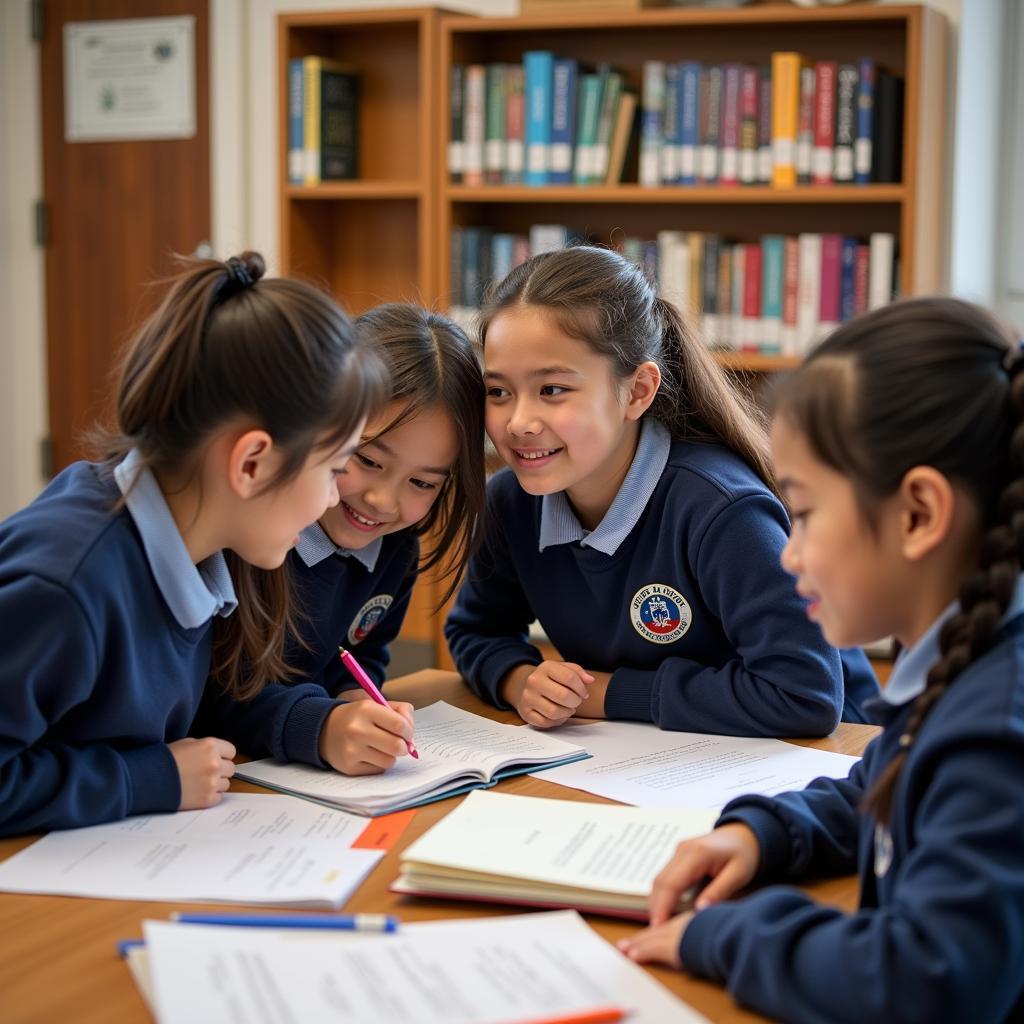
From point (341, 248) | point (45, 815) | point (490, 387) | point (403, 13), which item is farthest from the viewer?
point (341, 248)

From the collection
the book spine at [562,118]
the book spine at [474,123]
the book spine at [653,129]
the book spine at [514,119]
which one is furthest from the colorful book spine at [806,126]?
the book spine at [474,123]

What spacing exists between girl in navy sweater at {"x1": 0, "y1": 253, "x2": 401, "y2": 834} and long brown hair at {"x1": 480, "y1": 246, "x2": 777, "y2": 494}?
1.34ft

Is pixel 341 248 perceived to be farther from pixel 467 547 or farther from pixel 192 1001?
pixel 192 1001

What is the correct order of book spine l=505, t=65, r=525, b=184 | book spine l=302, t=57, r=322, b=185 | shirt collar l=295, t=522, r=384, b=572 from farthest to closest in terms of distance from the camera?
book spine l=302, t=57, r=322, b=185 → book spine l=505, t=65, r=525, b=184 → shirt collar l=295, t=522, r=384, b=572

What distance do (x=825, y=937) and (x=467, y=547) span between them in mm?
982

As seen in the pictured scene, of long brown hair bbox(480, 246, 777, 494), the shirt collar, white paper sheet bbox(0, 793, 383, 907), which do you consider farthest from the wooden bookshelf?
white paper sheet bbox(0, 793, 383, 907)

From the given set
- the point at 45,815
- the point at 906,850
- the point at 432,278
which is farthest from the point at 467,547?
the point at 432,278

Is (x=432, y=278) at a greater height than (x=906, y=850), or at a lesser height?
greater

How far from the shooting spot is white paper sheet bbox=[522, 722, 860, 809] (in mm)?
1277

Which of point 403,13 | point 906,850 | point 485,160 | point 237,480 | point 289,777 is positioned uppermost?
point 403,13

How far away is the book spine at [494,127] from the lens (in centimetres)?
360

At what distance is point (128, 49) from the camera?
4.23 metres

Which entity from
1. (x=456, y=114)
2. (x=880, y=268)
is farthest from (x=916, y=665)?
(x=456, y=114)

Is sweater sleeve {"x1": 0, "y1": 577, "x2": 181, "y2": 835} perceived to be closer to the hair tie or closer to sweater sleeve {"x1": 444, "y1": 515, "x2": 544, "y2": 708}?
the hair tie
